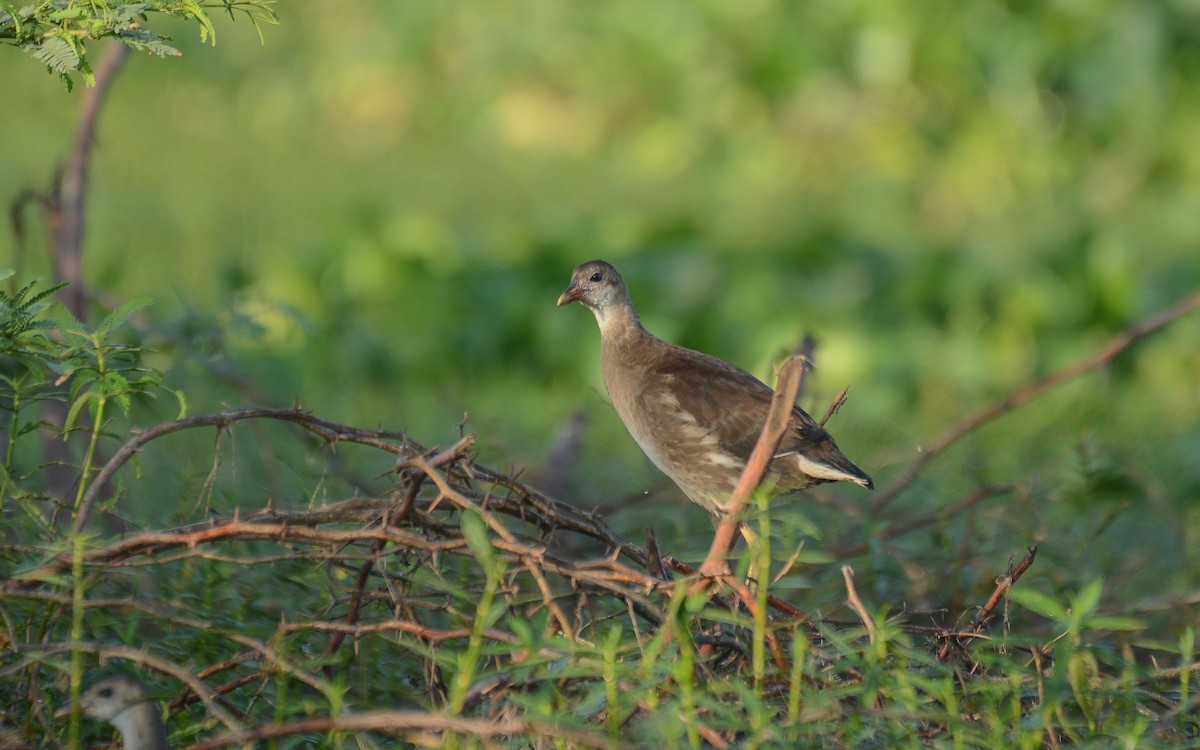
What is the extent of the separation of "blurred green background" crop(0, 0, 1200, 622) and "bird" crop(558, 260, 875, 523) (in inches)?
11.6

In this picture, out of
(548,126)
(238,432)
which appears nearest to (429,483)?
(238,432)

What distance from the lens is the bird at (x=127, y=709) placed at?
215 cm

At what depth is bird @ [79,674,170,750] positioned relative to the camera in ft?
7.07

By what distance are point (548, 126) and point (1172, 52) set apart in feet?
11.2

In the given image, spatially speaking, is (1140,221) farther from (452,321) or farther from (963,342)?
(452,321)

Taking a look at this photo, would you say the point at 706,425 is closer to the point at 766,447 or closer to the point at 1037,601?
the point at 766,447

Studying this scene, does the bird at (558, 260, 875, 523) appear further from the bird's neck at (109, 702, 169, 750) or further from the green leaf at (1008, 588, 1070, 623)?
the bird's neck at (109, 702, 169, 750)

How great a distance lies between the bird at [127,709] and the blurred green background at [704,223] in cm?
137

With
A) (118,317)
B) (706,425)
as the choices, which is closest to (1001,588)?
(706,425)

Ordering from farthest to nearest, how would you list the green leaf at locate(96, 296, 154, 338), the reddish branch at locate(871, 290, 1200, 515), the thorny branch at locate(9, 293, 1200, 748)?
the reddish branch at locate(871, 290, 1200, 515) → the green leaf at locate(96, 296, 154, 338) → the thorny branch at locate(9, 293, 1200, 748)

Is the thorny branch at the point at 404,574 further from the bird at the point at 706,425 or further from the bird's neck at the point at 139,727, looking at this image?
the bird at the point at 706,425

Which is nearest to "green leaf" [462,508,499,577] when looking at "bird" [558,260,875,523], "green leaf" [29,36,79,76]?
"green leaf" [29,36,79,76]

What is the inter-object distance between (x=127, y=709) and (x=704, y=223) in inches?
194

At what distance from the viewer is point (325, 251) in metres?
6.25
